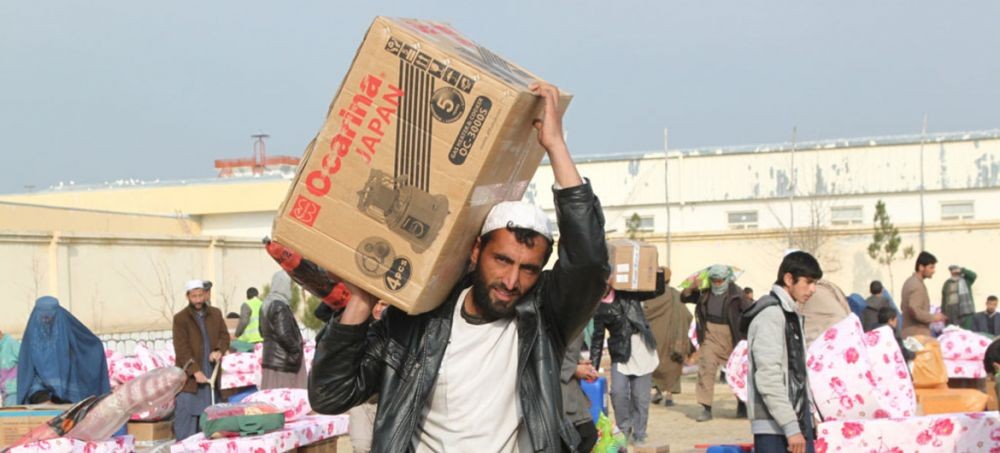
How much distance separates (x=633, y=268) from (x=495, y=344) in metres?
8.36

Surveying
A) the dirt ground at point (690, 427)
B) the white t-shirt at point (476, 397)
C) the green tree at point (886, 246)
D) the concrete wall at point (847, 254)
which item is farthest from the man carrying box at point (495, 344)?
the green tree at point (886, 246)

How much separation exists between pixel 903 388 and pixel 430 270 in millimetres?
5527

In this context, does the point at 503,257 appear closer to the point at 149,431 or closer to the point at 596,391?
the point at 596,391

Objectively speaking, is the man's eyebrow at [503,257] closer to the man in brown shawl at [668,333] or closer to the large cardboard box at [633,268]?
the large cardboard box at [633,268]

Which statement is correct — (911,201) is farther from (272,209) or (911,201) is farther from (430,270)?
(430,270)

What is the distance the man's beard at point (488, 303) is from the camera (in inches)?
138

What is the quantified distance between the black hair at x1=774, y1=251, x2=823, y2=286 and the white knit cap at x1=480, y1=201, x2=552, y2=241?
3.34m

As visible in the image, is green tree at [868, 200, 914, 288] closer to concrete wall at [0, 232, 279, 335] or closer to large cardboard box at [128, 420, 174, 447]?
concrete wall at [0, 232, 279, 335]

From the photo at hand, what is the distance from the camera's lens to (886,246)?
110 feet

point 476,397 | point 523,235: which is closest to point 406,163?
point 523,235

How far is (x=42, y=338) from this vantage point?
10.1 m

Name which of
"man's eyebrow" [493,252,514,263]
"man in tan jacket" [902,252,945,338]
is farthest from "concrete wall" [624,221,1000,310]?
"man's eyebrow" [493,252,514,263]

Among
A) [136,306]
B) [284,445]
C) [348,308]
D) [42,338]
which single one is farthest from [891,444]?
[136,306]

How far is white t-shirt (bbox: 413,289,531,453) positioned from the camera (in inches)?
137
